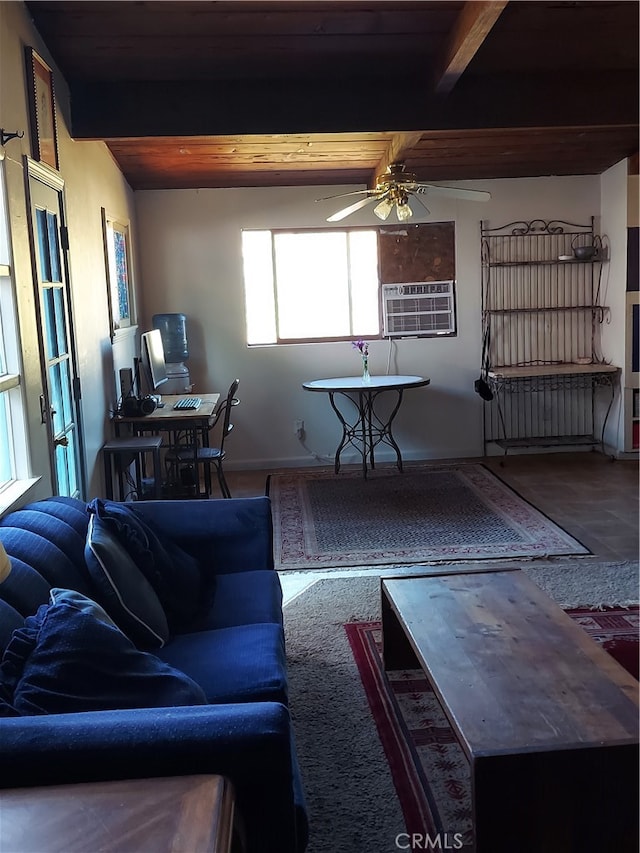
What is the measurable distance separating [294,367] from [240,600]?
13.3ft

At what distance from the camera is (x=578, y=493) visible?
5348 millimetres

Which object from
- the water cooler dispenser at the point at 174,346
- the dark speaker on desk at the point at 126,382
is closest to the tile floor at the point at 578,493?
the water cooler dispenser at the point at 174,346

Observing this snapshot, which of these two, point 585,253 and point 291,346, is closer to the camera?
point 585,253

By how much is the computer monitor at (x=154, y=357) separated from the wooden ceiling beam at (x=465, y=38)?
2387 mm

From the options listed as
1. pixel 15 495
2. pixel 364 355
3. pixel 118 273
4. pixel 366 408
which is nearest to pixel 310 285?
pixel 364 355

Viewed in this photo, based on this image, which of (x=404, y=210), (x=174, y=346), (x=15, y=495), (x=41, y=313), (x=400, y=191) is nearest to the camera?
(x=15, y=495)

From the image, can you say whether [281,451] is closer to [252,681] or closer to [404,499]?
[404,499]

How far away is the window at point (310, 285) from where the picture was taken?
6414mm

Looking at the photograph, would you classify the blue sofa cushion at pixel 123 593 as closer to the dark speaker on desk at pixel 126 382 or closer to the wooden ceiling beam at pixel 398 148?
the dark speaker on desk at pixel 126 382

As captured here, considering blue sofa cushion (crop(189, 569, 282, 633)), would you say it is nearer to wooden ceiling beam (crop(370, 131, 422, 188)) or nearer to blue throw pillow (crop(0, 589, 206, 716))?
blue throw pillow (crop(0, 589, 206, 716))

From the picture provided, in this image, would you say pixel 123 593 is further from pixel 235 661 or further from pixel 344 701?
pixel 344 701

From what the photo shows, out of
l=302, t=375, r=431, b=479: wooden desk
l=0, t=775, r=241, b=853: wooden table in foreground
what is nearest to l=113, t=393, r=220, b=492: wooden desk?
l=302, t=375, r=431, b=479: wooden desk

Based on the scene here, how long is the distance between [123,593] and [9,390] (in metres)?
1.07

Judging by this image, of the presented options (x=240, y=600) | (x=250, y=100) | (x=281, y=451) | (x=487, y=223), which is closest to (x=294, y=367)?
(x=281, y=451)
